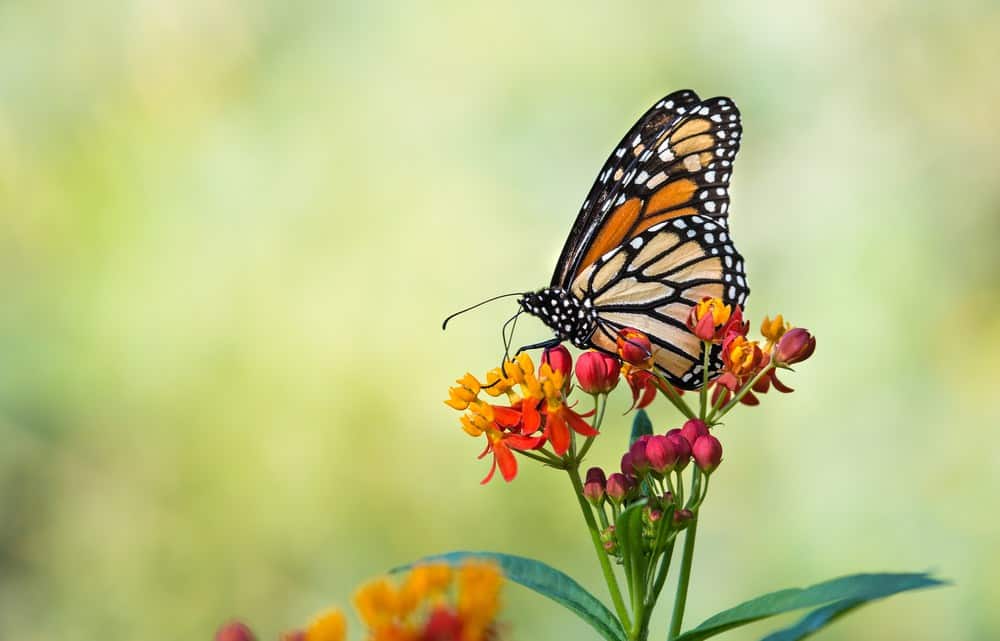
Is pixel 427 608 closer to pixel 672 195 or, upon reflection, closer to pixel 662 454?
pixel 662 454

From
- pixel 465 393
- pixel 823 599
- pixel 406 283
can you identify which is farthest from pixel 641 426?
pixel 406 283

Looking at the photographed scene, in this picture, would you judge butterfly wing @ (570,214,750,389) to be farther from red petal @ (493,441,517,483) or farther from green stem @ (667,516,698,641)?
green stem @ (667,516,698,641)

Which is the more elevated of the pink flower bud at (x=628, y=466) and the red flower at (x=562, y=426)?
the red flower at (x=562, y=426)

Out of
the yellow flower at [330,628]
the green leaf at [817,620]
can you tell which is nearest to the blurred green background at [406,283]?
the green leaf at [817,620]

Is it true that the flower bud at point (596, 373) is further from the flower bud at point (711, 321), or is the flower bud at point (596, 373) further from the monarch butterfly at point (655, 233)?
the monarch butterfly at point (655, 233)

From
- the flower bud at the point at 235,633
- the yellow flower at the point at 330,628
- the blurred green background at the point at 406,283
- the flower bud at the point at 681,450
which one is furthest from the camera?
the blurred green background at the point at 406,283

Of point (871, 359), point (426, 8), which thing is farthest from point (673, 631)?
point (426, 8)

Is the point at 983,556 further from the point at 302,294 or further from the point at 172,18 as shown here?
the point at 172,18

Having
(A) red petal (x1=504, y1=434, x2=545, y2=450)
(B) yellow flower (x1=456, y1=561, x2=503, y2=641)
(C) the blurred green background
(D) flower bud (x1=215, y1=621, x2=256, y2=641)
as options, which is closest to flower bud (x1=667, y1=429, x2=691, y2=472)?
(A) red petal (x1=504, y1=434, x2=545, y2=450)
